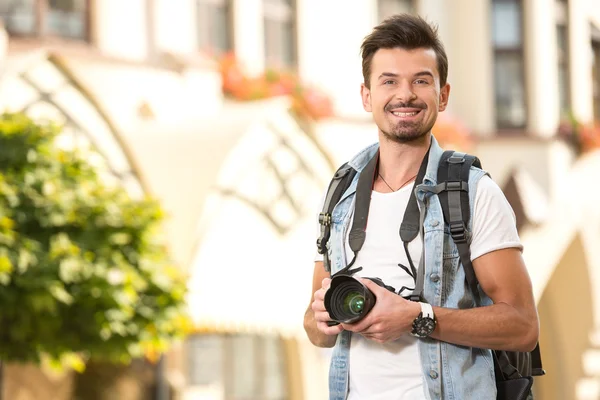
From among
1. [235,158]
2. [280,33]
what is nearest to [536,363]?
[235,158]

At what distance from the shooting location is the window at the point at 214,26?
13203 mm

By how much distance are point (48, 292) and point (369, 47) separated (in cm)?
537

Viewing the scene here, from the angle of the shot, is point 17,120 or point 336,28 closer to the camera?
point 17,120

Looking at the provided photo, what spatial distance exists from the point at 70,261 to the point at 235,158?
9.56 ft

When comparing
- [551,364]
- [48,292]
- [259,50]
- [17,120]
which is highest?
[259,50]

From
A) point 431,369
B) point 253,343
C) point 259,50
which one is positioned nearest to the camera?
point 431,369

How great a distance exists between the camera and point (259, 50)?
13.9m

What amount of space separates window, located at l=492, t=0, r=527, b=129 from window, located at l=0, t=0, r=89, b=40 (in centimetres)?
759

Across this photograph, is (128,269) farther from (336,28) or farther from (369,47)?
(336,28)

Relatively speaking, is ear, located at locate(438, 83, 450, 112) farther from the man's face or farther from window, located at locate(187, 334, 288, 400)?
window, located at locate(187, 334, 288, 400)

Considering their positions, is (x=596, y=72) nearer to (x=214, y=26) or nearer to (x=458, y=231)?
(x=214, y=26)

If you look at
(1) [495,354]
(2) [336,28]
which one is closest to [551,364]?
(2) [336,28]

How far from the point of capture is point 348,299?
2637mm

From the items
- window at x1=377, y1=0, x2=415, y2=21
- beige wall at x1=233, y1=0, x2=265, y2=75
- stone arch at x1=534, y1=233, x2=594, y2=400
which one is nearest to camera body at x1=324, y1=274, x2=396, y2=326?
stone arch at x1=534, y1=233, x2=594, y2=400
